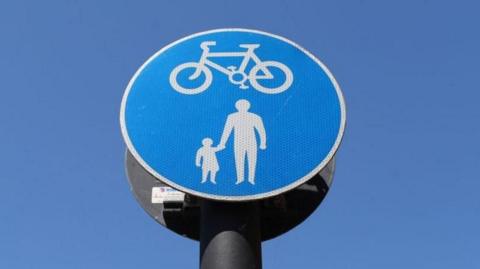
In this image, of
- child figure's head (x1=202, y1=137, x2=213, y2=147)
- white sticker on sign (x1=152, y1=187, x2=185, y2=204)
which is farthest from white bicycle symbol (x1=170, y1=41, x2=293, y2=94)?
white sticker on sign (x1=152, y1=187, x2=185, y2=204)

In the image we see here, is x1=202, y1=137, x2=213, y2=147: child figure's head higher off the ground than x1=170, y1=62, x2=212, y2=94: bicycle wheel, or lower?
lower

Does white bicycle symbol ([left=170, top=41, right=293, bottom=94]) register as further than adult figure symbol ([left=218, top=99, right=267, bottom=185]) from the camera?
Yes

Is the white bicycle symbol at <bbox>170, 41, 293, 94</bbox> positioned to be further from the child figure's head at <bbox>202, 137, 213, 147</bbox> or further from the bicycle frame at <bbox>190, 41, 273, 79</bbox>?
the child figure's head at <bbox>202, 137, 213, 147</bbox>

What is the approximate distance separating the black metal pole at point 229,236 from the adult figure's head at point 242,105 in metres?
0.42

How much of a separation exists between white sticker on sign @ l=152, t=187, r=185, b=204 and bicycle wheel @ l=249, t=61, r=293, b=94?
→ 0.64m

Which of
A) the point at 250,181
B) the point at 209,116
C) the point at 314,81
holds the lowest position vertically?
the point at 250,181

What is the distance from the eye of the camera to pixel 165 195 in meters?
2.90

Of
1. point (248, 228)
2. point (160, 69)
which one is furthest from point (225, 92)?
point (248, 228)

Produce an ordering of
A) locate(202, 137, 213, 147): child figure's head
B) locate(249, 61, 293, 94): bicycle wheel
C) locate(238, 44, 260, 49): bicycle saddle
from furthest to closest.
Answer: locate(238, 44, 260, 49): bicycle saddle < locate(249, 61, 293, 94): bicycle wheel < locate(202, 137, 213, 147): child figure's head

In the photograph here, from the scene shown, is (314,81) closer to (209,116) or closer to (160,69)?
(209,116)

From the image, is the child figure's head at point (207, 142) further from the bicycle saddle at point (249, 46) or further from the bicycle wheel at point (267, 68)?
the bicycle saddle at point (249, 46)

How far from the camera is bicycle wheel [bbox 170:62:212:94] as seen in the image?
2.71 m

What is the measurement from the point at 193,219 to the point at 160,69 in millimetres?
749

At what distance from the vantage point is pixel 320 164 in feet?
8.20
